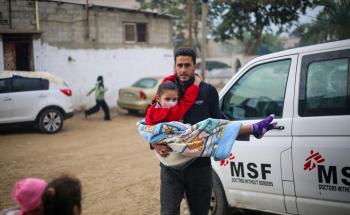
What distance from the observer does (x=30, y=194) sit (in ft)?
6.61

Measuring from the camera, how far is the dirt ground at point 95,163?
18.6ft

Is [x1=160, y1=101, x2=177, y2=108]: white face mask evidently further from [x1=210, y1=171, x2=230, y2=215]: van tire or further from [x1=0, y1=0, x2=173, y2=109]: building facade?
[x1=0, y1=0, x2=173, y2=109]: building facade

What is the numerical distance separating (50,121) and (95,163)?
13.9 feet

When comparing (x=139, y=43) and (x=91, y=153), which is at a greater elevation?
(x=139, y=43)

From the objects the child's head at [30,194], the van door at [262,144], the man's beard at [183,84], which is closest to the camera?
the child's head at [30,194]

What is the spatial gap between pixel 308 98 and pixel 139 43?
51.5 ft

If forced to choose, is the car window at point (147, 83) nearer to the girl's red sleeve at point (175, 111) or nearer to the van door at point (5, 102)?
the van door at point (5, 102)

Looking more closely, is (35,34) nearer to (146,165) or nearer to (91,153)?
(91,153)

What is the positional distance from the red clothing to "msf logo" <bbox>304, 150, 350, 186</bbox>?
1.20 meters

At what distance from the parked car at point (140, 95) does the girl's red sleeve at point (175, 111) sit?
36.0ft

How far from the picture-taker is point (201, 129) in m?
2.97

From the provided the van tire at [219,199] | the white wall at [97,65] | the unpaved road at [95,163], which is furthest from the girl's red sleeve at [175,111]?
the white wall at [97,65]

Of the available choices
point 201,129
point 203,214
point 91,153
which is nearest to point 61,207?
point 201,129

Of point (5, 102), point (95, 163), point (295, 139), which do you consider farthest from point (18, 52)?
point (295, 139)
